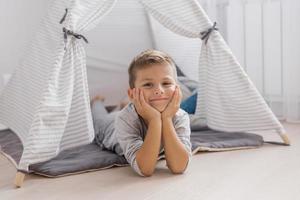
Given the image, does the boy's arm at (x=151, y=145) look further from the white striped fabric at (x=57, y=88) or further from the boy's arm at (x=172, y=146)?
the white striped fabric at (x=57, y=88)

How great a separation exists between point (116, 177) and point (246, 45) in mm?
1218

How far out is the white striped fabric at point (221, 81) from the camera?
1.62 metres

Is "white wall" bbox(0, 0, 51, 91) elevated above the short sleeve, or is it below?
above

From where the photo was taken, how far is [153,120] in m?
1.25

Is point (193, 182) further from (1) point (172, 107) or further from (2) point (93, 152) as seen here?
(2) point (93, 152)

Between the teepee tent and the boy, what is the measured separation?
0.18 m

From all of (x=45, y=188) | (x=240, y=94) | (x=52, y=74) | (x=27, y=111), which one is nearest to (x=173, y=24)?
(x=240, y=94)

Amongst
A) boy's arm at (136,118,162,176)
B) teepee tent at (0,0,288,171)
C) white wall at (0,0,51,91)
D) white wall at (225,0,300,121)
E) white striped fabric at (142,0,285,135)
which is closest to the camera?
boy's arm at (136,118,162,176)

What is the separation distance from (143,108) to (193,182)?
25 cm

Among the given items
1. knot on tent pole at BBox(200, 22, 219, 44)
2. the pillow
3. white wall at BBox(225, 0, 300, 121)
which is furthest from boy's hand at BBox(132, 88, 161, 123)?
white wall at BBox(225, 0, 300, 121)

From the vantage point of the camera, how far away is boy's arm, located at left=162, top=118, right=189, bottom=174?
1256 millimetres

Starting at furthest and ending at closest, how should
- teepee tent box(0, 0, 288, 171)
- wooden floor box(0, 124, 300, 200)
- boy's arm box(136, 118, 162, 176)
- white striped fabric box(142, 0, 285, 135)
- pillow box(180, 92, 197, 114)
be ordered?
pillow box(180, 92, 197, 114)
white striped fabric box(142, 0, 285, 135)
teepee tent box(0, 0, 288, 171)
boy's arm box(136, 118, 162, 176)
wooden floor box(0, 124, 300, 200)

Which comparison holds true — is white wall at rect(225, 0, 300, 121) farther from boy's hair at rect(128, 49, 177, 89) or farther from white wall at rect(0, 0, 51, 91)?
white wall at rect(0, 0, 51, 91)

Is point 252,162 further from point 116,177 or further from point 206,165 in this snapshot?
point 116,177
